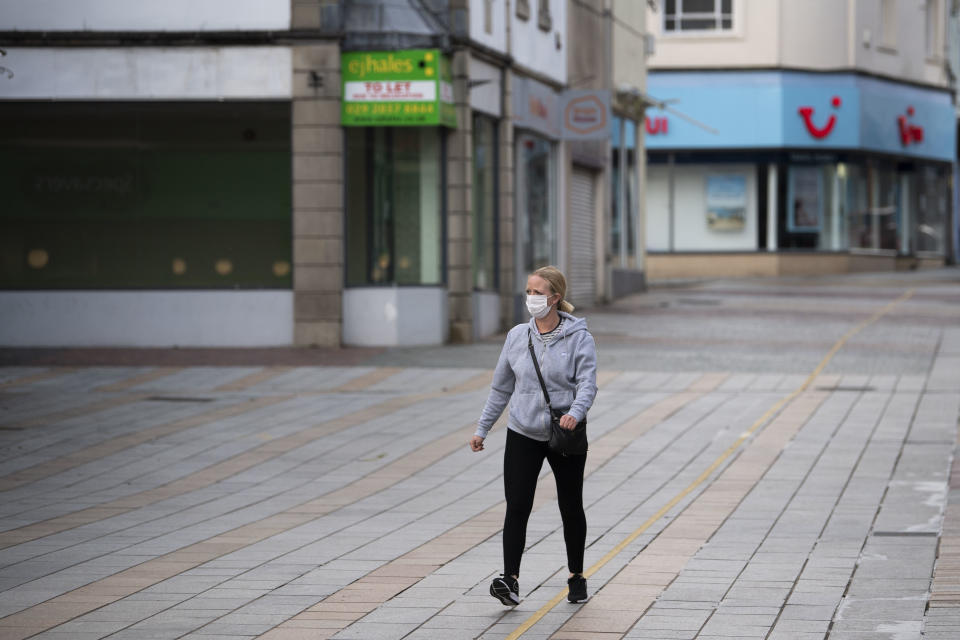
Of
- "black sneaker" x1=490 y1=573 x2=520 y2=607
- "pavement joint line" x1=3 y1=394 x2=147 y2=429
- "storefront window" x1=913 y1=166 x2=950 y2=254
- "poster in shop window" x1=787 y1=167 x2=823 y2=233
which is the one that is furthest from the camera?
"storefront window" x1=913 y1=166 x2=950 y2=254

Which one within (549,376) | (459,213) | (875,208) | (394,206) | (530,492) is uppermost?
(875,208)

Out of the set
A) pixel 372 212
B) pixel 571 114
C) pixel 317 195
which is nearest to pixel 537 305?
pixel 317 195

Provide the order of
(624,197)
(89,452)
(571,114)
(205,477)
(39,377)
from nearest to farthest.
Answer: (205,477), (89,452), (39,377), (571,114), (624,197)

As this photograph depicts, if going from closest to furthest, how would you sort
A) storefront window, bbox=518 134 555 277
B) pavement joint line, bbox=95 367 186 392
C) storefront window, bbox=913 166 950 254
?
pavement joint line, bbox=95 367 186 392
storefront window, bbox=518 134 555 277
storefront window, bbox=913 166 950 254

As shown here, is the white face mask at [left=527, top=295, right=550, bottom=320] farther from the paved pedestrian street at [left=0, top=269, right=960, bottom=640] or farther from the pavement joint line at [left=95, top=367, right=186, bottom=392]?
the pavement joint line at [left=95, top=367, right=186, bottom=392]

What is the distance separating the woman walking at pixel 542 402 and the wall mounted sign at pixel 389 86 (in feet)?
49.0

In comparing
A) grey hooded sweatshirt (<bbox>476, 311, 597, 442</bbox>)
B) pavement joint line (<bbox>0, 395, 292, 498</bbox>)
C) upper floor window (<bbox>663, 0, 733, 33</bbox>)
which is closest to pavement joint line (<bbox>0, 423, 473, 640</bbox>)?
grey hooded sweatshirt (<bbox>476, 311, 597, 442</bbox>)

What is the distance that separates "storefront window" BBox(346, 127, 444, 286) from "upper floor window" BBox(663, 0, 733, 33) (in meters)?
24.5

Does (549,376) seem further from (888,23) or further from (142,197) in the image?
(888,23)

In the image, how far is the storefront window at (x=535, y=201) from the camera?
27719 millimetres

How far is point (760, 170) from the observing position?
4656 cm

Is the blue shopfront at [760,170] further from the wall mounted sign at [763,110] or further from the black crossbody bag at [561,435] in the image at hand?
the black crossbody bag at [561,435]

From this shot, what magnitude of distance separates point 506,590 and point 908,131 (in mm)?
44770

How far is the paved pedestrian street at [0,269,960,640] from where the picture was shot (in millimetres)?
7621
